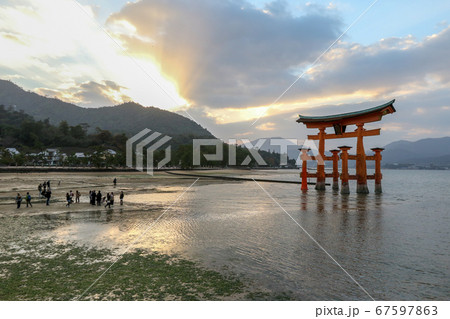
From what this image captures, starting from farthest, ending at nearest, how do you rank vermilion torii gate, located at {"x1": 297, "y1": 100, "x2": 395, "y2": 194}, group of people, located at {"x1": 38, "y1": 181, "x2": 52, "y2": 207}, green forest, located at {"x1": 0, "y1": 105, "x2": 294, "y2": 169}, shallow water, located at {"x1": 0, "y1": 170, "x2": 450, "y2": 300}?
green forest, located at {"x1": 0, "y1": 105, "x2": 294, "y2": 169}, vermilion torii gate, located at {"x1": 297, "y1": 100, "x2": 395, "y2": 194}, group of people, located at {"x1": 38, "y1": 181, "x2": 52, "y2": 207}, shallow water, located at {"x1": 0, "y1": 170, "x2": 450, "y2": 300}

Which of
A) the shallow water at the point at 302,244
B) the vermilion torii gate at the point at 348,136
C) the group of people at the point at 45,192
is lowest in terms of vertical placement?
the shallow water at the point at 302,244

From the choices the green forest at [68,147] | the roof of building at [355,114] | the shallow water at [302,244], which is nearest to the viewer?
the shallow water at [302,244]

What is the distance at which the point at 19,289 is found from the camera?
7594mm

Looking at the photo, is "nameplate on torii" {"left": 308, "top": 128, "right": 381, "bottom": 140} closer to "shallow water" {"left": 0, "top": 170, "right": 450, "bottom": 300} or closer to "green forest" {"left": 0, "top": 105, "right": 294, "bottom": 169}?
"shallow water" {"left": 0, "top": 170, "right": 450, "bottom": 300}

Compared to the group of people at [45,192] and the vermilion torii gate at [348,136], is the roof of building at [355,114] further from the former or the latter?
the group of people at [45,192]

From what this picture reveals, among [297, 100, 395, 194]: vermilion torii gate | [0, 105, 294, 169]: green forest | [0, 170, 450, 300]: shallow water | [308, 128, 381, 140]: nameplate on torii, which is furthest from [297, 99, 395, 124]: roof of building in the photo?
[0, 105, 294, 169]: green forest

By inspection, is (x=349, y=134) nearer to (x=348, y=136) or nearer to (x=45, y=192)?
(x=348, y=136)

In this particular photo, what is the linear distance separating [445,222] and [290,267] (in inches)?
715

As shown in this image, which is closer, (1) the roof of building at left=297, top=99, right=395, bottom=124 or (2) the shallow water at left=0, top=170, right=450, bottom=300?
(2) the shallow water at left=0, top=170, right=450, bottom=300

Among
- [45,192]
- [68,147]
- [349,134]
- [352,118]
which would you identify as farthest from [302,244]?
[68,147]

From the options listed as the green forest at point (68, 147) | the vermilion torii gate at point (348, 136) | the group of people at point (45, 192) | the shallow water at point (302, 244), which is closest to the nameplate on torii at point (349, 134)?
the vermilion torii gate at point (348, 136)

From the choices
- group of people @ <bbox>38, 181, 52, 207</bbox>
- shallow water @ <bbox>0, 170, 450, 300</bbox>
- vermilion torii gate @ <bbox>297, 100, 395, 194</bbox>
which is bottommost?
shallow water @ <bbox>0, 170, 450, 300</bbox>
